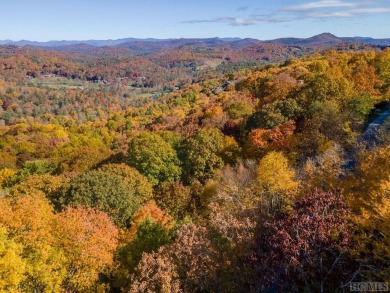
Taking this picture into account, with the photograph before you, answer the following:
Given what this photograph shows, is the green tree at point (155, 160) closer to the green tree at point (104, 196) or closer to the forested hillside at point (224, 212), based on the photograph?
the forested hillside at point (224, 212)

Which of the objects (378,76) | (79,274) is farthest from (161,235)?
(378,76)

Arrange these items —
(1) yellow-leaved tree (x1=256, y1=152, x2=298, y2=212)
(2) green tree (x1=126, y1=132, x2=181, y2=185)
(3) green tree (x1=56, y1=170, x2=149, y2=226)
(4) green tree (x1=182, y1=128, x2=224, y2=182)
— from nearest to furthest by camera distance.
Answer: (1) yellow-leaved tree (x1=256, y1=152, x2=298, y2=212) → (3) green tree (x1=56, y1=170, x2=149, y2=226) → (2) green tree (x1=126, y1=132, x2=181, y2=185) → (4) green tree (x1=182, y1=128, x2=224, y2=182)

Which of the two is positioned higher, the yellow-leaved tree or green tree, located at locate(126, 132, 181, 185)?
the yellow-leaved tree

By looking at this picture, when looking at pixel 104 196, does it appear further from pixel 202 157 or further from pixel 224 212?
pixel 202 157

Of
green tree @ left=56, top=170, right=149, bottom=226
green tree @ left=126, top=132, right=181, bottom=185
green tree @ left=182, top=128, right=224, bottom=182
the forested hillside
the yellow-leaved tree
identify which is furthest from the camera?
green tree @ left=182, top=128, right=224, bottom=182

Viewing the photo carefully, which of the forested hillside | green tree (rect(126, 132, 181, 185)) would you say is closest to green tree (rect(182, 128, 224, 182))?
the forested hillside

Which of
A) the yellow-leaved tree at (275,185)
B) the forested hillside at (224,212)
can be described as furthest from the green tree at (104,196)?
the yellow-leaved tree at (275,185)

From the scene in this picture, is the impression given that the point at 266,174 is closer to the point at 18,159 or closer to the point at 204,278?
the point at 204,278

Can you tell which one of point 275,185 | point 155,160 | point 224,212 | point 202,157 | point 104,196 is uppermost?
point 275,185

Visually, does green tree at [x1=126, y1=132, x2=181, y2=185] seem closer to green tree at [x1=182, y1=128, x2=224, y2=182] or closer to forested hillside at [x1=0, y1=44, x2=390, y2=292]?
forested hillside at [x1=0, y1=44, x2=390, y2=292]

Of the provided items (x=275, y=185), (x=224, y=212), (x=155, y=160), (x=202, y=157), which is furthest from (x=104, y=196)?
(x=275, y=185)

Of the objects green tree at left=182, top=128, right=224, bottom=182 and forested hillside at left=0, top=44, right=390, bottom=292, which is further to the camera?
green tree at left=182, top=128, right=224, bottom=182
